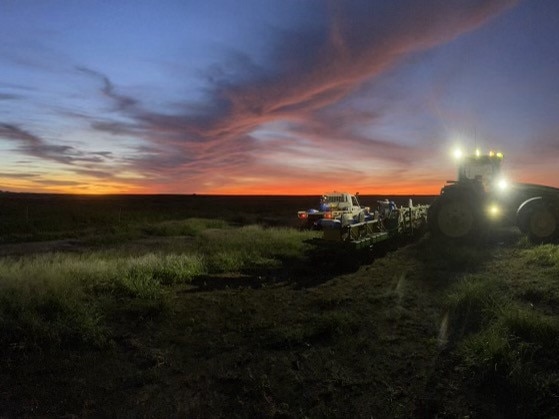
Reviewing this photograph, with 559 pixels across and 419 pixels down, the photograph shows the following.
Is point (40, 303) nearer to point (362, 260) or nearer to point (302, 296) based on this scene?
point (302, 296)

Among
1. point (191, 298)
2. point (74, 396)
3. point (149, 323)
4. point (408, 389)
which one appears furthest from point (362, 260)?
point (74, 396)

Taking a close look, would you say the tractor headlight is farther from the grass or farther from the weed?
the grass

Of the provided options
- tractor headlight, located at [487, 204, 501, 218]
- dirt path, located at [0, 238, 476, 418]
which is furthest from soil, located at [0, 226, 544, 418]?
tractor headlight, located at [487, 204, 501, 218]

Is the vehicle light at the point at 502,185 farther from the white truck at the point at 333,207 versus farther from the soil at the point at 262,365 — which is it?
the white truck at the point at 333,207

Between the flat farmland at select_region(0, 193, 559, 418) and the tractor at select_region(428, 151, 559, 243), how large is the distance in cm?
125

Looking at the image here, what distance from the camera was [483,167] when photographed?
15.7 meters

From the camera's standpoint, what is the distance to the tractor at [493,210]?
502 inches

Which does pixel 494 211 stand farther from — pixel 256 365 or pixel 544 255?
pixel 256 365

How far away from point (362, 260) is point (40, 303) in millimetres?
9053

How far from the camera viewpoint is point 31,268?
35.7 feet

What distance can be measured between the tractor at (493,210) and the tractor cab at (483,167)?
79 centimetres

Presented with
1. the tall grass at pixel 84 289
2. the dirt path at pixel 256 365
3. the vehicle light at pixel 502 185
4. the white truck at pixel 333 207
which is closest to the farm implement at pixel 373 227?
the white truck at pixel 333 207

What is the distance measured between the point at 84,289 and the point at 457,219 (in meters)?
10.7

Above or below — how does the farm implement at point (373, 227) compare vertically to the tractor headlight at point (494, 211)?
below
